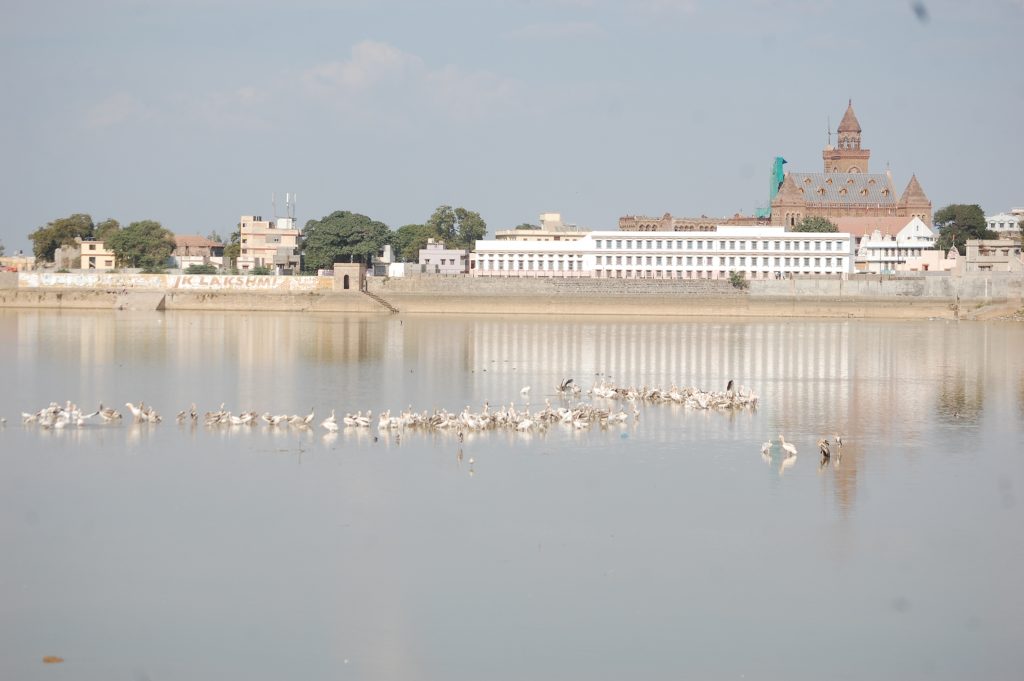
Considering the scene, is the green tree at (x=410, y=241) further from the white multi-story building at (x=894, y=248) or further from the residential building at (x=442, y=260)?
the white multi-story building at (x=894, y=248)

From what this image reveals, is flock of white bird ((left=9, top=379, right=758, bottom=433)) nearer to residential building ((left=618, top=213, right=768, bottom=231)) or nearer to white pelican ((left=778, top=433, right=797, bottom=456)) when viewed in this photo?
white pelican ((left=778, top=433, right=797, bottom=456))

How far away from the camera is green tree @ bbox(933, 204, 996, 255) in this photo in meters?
110

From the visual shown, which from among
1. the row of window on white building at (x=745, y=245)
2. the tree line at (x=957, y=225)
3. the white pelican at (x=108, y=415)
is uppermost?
the tree line at (x=957, y=225)

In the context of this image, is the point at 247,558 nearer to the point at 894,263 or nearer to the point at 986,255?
the point at 986,255

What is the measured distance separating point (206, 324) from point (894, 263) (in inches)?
2465

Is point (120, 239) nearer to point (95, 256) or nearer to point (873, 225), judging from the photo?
point (95, 256)

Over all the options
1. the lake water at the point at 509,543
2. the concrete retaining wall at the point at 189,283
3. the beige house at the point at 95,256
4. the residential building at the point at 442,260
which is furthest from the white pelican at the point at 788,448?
the beige house at the point at 95,256

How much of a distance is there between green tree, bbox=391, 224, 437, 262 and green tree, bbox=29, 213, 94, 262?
2546 centimetres

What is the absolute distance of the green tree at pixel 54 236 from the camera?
339 ft

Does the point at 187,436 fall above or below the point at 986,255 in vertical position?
below

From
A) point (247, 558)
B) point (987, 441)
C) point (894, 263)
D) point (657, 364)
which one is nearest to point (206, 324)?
point (657, 364)

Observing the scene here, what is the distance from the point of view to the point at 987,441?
85.1 feet

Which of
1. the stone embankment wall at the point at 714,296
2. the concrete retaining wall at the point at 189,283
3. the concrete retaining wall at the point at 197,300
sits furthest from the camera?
the concrete retaining wall at the point at 189,283

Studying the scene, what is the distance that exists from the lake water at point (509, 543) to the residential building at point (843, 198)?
94.3 metres
